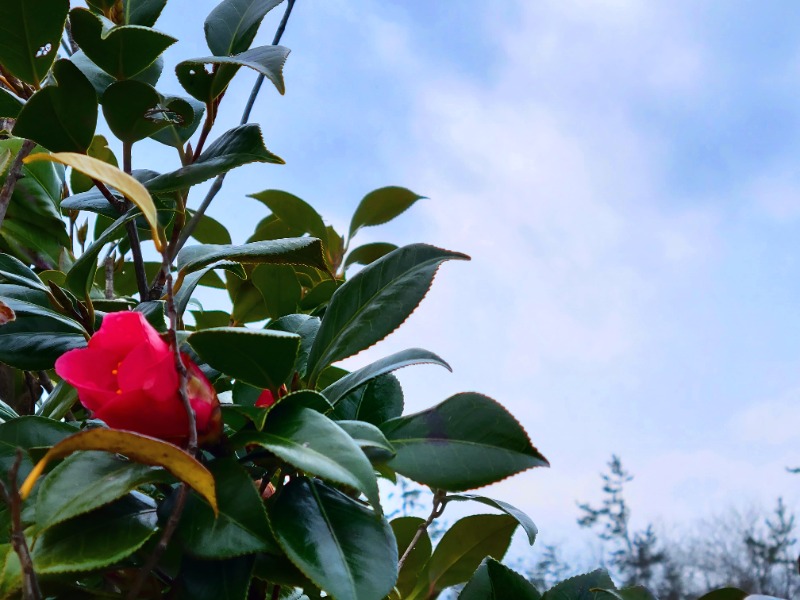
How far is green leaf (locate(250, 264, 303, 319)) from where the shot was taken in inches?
33.7

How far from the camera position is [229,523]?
46 centimetres

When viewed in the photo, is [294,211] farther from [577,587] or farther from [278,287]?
[577,587]

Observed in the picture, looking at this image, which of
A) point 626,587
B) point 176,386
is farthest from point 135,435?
point 626,587

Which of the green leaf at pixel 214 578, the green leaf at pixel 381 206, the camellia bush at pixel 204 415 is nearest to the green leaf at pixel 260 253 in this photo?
the camellia bush at pixel 204 415

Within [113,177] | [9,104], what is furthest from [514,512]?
[9,104]

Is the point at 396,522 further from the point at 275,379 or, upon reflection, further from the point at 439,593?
the point at 275,379

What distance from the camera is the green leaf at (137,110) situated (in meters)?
0.69

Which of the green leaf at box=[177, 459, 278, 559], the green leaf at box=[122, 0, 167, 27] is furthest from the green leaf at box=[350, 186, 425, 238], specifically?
the green leaf at box=[177, 459, 278, 559]

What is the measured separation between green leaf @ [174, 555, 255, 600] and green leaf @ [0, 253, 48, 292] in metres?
0.35

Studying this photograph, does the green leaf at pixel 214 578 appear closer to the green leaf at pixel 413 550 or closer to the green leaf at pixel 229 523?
the green leaf at pixel 229 523

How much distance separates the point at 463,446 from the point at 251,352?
15cm

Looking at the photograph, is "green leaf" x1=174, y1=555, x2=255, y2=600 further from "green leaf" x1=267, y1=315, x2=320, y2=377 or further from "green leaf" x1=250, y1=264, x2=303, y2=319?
"green leaf" x1=250, y1=264, x2=303, y2=319

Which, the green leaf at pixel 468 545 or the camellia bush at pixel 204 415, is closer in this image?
the camellia bush at pixel 204 415

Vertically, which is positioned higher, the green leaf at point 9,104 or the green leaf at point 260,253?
the green leaf at point 9,104
